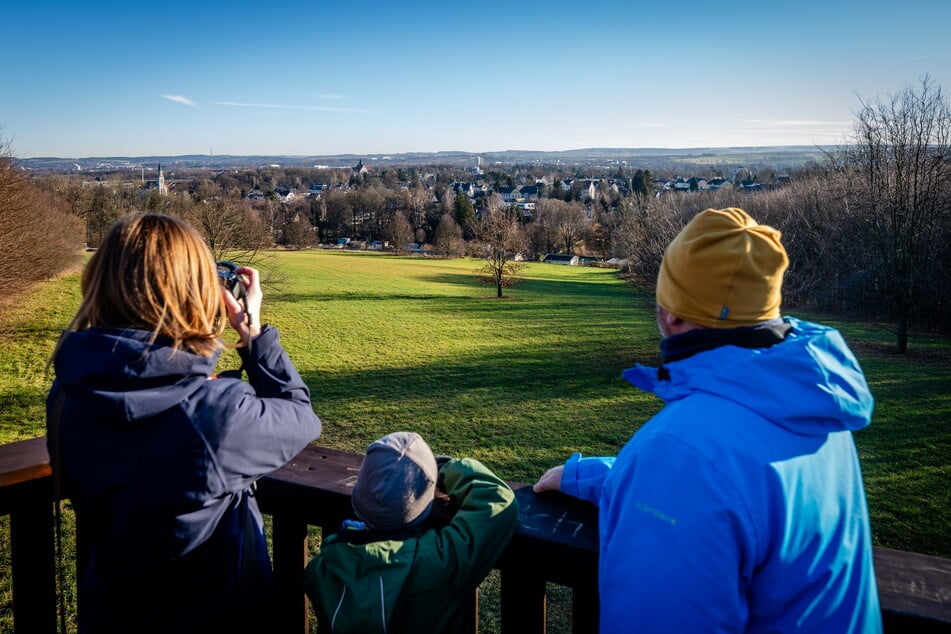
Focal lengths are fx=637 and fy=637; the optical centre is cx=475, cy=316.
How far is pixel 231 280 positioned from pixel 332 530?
2.71 feet

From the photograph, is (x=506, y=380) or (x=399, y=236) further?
(x=399, y=236)

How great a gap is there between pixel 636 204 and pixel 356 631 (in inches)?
1819

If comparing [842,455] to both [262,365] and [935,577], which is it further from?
[262,365]

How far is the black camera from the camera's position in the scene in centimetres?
194

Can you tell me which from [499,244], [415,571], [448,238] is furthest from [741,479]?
[448,238]

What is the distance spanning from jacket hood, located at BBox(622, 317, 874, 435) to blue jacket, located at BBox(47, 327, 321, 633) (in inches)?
42.2

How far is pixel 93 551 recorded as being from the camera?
5.40 feet

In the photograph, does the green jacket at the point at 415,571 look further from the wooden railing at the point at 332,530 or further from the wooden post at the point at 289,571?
the wooden post at the point at 289,571

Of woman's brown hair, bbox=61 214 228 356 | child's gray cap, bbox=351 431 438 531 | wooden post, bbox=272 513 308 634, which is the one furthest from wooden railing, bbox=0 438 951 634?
woman's brown hair, bbox=61 214 228 356

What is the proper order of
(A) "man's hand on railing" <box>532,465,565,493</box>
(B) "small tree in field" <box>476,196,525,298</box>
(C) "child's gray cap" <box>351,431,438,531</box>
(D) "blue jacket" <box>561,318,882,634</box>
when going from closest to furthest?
(D) "blue jacket" <box>561,318,882,634</box> → (C) "child's gray cap" <box>351,431,438,531</box> → (A) "man's hand on railing" <box>532,465,565,493</box> → (B) "small tree in field" <box>476,196,525,298</box>

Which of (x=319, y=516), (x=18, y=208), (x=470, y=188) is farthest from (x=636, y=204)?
(x=470, y=188)

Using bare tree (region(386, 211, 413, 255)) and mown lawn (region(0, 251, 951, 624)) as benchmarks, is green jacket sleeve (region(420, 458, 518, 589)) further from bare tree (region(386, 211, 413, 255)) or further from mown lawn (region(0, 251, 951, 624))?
bare tree (region(386, 211, 413, 255))

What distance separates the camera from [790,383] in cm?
128

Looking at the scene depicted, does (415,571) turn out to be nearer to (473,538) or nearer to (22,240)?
(473,538)
